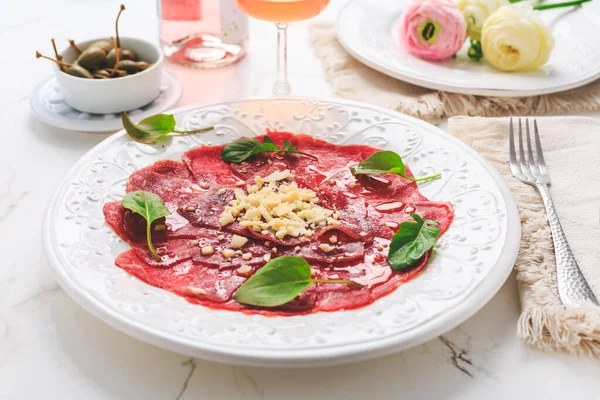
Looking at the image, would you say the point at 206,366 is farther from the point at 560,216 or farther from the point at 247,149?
the point at 560,216

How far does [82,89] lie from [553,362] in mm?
1362

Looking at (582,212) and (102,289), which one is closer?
(102,289)

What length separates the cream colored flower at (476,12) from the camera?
222 cm

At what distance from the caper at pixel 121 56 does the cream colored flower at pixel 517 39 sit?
108 centimetres

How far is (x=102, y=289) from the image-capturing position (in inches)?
46.3

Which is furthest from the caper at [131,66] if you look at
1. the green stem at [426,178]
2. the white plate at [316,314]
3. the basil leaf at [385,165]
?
the green stem at [426,178]

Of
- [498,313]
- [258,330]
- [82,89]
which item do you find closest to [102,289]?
[258,330]

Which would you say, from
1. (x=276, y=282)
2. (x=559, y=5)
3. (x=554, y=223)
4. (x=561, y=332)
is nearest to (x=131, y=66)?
(x=276, y=282)

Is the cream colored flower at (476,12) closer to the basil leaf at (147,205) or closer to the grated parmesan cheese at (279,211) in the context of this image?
the grated parmesan cheese at (279,211)

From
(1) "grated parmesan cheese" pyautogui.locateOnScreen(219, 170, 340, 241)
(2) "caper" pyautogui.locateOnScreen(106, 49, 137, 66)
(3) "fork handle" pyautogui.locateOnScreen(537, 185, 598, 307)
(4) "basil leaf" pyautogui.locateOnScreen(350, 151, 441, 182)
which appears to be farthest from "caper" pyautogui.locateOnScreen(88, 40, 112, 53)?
(3) "fork handle" pyautogui.locateOnScreen(537, 185, 598, 307)

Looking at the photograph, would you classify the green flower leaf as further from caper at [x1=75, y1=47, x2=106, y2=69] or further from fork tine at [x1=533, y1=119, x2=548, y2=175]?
caper at [x1=75, y1=47, x2=106, y2=69]

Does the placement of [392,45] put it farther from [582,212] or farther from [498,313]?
[498,313]

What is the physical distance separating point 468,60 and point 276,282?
1344mm

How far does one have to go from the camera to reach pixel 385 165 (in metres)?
1.55
